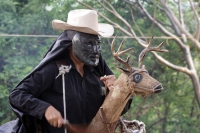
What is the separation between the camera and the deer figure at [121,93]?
2.90 m

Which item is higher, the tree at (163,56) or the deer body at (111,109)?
the deer body at (111,109)

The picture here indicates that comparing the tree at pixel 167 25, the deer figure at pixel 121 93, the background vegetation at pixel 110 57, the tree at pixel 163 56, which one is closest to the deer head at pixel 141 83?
the deer figure at pixel 121 93

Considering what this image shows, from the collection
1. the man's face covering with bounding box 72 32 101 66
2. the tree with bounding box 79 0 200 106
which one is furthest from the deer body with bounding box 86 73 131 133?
the tree with bounding box 79 0 200 106

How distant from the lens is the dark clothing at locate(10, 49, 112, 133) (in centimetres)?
281

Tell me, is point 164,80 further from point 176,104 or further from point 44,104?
point 44,104

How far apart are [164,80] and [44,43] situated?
10.5 ft

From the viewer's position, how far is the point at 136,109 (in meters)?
10.0

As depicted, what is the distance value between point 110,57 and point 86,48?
268 inches

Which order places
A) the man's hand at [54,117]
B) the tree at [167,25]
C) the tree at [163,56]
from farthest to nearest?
the tree at [163,56], the tree at [167,25], the man's hand at [54,117]

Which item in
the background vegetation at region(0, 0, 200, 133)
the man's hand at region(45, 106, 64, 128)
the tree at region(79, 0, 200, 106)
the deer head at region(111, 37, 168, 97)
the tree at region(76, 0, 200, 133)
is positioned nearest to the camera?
the man's hand at region(45, 106, 64, 128)

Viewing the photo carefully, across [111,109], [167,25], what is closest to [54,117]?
[111,109]

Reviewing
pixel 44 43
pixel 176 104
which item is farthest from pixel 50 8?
pixel 176 104

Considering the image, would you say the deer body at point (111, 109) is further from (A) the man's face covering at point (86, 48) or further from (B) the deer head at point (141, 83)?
(A) the man's face covering at point (86, 48)

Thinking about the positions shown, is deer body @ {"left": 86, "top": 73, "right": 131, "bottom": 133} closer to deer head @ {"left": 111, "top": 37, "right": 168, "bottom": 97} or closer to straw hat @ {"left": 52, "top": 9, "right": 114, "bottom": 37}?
deer head @ {"left": 111, "top": 37, "right": 168, "bottom": 97}
